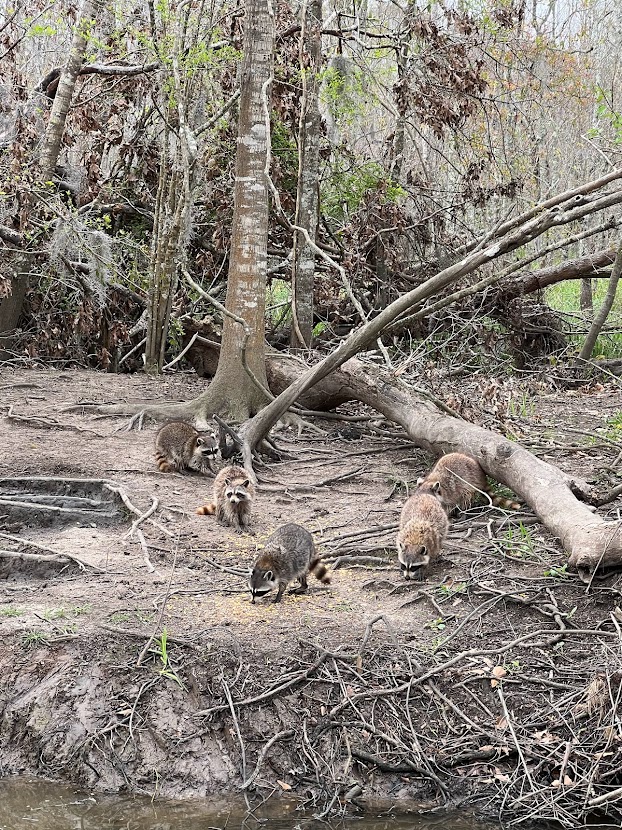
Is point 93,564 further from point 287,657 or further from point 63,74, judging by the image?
point 63,74

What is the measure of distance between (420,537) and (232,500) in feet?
5.75

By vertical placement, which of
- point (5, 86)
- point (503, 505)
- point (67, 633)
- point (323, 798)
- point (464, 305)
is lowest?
point (323, 798)

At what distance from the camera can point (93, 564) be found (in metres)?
7.07

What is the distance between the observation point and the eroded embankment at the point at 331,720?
16.5ft

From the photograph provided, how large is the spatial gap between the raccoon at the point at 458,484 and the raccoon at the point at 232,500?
4.92ft

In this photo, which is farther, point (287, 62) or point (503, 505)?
point (287, 62)

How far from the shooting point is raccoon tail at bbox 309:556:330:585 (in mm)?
6871

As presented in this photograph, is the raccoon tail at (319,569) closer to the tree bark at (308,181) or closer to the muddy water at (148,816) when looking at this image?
the muddy water at (148,816)

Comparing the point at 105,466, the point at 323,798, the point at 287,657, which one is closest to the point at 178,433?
the point at 105,466

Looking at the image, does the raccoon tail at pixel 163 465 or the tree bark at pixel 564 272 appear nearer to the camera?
the raccoon tail at pixel 163 465

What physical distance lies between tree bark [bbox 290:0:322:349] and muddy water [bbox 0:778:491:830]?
8182 millimetres

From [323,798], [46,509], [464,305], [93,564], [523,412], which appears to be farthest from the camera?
[464,305]

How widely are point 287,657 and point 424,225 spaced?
10626 mm

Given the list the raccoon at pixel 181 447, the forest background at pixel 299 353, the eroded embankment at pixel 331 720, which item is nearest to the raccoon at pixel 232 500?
the forest background at pixel 299 353
